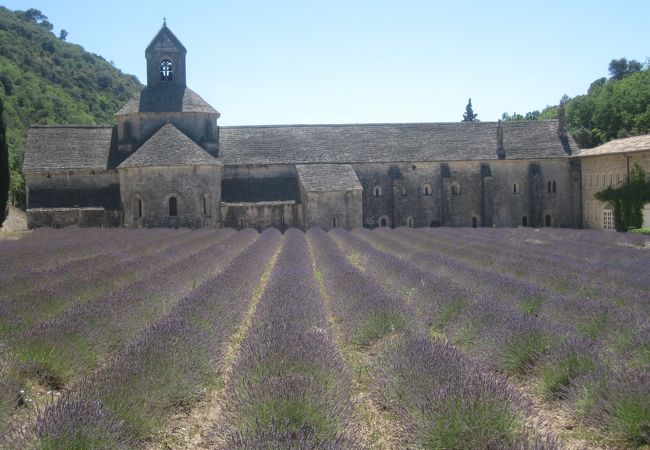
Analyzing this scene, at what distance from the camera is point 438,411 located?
4496 millimetres

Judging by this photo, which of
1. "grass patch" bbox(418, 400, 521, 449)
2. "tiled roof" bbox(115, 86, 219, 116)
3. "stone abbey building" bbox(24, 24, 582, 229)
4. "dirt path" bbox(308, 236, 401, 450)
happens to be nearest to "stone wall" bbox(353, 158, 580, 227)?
"stone abbey building" bbox(24, 24, 582, 229)

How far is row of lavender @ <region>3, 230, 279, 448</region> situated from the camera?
13.3 ft

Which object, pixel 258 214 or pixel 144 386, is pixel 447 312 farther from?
pixel 258 214

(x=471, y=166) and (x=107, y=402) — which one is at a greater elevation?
(x=471, y=166)

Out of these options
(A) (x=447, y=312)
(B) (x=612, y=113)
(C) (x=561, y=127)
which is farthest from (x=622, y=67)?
(A) (x=447, y=312)

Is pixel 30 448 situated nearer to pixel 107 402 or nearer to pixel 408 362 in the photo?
pixel 107 402

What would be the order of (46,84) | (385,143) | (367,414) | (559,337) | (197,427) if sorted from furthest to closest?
(46,84)
(385,143)
(559,337)
(367,414)
(197,427)

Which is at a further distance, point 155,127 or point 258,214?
point 155,127

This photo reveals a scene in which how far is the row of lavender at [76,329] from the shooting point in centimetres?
620

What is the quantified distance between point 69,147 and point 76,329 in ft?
108

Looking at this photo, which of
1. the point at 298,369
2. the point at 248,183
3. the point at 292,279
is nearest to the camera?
the point at 298,369

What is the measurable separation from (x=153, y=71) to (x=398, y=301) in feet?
112

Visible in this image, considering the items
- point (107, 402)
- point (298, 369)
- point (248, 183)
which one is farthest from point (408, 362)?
point (248, 183)

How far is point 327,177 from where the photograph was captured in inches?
1409
